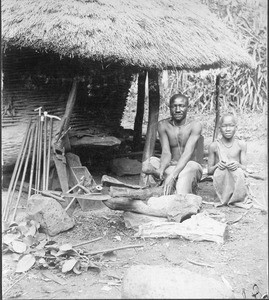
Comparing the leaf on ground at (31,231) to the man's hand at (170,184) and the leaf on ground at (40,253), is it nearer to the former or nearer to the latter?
the leaf on ground at (40,253)

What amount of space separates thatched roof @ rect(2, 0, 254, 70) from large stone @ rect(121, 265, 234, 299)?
9.74ft

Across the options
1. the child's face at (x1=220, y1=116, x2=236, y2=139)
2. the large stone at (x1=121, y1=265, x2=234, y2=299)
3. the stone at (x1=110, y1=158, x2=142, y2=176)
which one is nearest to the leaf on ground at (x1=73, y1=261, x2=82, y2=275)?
the large stone at (x1=121, y1=265, x2=234, y2=299)

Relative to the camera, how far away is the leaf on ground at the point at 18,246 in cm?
333

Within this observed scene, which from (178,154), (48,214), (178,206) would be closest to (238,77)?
(178,154)

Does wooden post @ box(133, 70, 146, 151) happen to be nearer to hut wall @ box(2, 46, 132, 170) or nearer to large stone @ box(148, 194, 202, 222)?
hut wall @ box(2, 46, 132, 170)

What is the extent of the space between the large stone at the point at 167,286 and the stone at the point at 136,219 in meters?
2.07

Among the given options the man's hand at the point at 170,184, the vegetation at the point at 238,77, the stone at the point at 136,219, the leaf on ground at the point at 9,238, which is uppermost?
the vegetation at the point at 238,77

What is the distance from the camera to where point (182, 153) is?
15.9 ft

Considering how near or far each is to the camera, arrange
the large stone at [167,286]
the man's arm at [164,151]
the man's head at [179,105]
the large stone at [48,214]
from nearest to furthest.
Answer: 1. the large stone at [167,286]
2. the large stone at [48,214]
3. the man's head at [179,105]
4. the man's arm at [164,151]

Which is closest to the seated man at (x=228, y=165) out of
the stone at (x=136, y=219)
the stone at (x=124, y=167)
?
the stone at (x=136, y=219)

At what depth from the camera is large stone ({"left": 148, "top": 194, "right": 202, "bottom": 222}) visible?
12.6 feet

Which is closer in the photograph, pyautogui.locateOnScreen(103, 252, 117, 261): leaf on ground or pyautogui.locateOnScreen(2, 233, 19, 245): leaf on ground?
pyautogui.locateOnScreen(103, 252, 117, 261): leaf on ground

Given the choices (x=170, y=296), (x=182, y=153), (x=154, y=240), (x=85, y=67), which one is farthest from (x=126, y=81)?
(x=170, y=296)

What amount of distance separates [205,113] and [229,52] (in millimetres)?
4580
